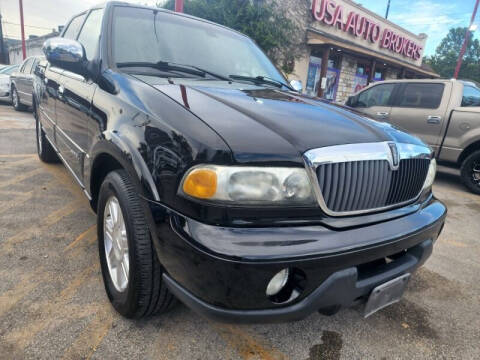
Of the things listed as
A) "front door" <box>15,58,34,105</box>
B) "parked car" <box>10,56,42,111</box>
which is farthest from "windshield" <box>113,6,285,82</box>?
"front door" <box>15,58,34,105</box>

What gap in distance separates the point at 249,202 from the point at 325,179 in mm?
348

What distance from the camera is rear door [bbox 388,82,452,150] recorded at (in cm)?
567

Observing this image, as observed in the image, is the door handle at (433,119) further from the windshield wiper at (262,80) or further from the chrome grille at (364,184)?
→ the chrome grille at (364,184)

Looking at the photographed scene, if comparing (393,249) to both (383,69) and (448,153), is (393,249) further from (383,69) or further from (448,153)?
(383,69)

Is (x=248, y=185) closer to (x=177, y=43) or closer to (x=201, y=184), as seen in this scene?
(x=201, y=184)

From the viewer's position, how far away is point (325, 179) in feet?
4.75

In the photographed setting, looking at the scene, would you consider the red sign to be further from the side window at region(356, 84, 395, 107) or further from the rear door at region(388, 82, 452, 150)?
the rear door at region(388, 82, 452, 150)

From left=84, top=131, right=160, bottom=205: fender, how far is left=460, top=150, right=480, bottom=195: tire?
547 cm

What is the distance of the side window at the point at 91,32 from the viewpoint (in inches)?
99.4

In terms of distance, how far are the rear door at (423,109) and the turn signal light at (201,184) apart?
203 inches

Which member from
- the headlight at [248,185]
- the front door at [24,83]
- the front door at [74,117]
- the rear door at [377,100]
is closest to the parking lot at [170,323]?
the front door at [74,117]

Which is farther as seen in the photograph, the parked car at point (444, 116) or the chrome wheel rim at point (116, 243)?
the parked car at point (444, 116)

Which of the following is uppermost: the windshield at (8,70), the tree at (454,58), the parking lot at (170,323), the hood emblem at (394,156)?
the tree at (454,58)

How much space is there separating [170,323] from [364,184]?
1.29 metres
